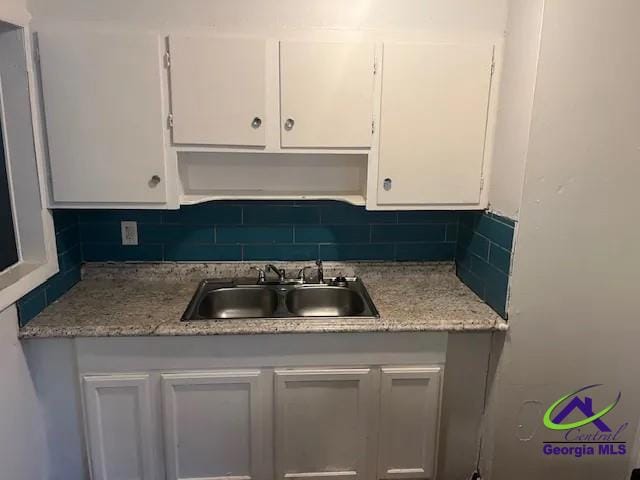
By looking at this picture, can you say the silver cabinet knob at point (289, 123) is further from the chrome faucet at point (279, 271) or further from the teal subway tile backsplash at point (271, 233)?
the chrome faucet at point (279, 271)

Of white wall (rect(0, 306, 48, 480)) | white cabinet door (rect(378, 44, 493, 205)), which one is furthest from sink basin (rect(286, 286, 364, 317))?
white wall (rect(0, 306, 48, 480))

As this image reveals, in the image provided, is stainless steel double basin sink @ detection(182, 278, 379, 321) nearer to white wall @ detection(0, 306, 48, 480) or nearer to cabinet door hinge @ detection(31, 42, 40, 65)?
white wall @ detection(0, 306, 48, 480)

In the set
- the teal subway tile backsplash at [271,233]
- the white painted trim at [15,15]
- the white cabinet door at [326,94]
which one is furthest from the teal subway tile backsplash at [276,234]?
the white painted trim at [15,15]

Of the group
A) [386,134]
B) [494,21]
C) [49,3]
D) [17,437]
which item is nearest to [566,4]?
[494,21]

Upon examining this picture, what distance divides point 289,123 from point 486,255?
95 centimetres

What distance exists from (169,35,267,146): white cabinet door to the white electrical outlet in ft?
1.85

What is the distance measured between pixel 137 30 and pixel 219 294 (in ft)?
3.62

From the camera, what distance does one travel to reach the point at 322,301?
210 centimetres

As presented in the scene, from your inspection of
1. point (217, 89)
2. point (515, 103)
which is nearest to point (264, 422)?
point (217, 89)

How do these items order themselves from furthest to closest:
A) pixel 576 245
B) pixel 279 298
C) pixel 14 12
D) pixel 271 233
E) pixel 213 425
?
1. pixel 271 233
2. pixel 279 298
3. pixel 213 425
4. pixel 576 245
5. pixel 14 12

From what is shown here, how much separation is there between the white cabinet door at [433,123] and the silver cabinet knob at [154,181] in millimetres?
866

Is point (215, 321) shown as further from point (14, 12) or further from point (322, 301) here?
point (14, 12)

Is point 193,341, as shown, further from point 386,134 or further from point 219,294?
point 386,134

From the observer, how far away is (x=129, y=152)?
5.65ft
